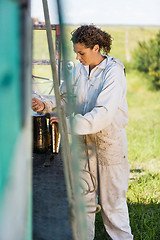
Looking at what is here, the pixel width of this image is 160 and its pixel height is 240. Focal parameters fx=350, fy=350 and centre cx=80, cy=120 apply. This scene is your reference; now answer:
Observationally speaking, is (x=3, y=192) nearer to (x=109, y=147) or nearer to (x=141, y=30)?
(x=109, y=147)

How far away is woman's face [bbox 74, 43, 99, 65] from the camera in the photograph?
2521 millimetres

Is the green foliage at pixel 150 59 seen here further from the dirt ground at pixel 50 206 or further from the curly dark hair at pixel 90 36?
the dirt ground at pixel 50 206

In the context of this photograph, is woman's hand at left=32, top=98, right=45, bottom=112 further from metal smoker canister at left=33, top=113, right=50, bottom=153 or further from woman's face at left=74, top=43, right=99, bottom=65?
woman's face at left=74, top=43, right=99, bottom=65

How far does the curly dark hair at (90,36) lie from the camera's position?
2490 mm

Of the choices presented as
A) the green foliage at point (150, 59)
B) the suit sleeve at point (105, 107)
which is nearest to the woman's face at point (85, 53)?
the suit sleeve at point (105, 107)

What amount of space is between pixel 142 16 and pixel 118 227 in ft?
45.9

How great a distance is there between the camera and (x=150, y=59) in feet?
34.0

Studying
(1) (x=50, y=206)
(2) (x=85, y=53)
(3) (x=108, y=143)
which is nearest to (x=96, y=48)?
(2) (x=85, y=53)

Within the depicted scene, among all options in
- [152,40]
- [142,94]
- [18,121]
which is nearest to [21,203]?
[18,121]

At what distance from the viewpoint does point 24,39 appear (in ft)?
3.39

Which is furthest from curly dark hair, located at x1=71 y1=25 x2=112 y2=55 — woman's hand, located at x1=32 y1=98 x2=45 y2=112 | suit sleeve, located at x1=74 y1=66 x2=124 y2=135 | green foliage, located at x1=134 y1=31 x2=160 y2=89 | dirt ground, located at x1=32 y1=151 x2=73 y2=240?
green foliage, located at x1=134 y1=31 x2=160 y2=89

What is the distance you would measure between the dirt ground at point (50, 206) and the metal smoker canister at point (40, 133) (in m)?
0.50

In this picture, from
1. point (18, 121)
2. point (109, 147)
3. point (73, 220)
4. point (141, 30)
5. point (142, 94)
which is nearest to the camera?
point (18, 121)

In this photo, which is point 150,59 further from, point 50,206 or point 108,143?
point 50,206
